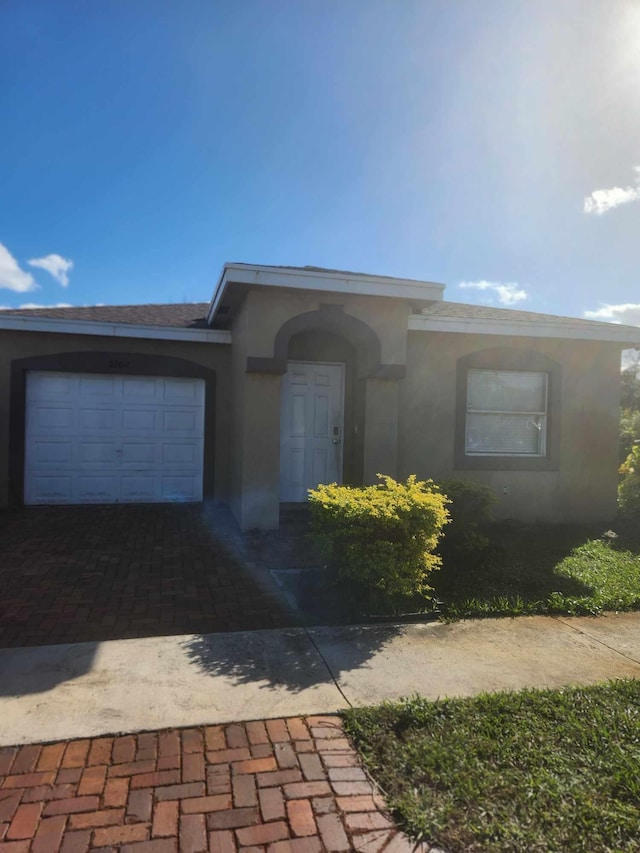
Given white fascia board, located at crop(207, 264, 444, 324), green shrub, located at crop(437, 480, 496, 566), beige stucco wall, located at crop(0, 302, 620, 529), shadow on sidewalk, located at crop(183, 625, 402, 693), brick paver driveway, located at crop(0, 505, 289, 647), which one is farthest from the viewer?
beige stucco wall, located at crop(0, 302, 620, 529)

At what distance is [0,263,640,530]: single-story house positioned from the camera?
347 inches

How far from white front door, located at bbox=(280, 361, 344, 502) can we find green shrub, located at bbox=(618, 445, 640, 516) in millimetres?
5001

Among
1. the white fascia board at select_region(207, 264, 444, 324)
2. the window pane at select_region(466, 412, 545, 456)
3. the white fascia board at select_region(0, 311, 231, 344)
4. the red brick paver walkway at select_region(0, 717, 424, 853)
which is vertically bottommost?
the red brick paver walkway at select_region(0, 717, 424, 853)

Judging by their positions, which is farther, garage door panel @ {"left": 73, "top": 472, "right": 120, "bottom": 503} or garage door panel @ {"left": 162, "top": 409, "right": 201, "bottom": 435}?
garage door panel @ {"left": 162, "top": 409, "right": 201, "bottom": 435}

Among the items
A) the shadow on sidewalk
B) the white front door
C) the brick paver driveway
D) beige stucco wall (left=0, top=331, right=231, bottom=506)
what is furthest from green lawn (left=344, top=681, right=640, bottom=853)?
beige stucco wall (left=0, top=331, right=231, bottom=506)

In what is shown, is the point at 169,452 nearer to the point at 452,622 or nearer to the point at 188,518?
the point at 188,518

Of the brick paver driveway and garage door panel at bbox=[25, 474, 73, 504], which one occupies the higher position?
garage door panel at bbox=[25, 474, 73, 504]

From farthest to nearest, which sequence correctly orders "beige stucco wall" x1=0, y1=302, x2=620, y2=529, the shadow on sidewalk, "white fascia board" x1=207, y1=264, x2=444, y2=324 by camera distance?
"beige stucco wall" x1=0, y1=302, x2=620, y2=529, "white fascia board" x1=207, y1=264, x2=444, y2=324, the shadow on sidewalk

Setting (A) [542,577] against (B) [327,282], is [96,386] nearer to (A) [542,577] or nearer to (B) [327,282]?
(B) [327,282]

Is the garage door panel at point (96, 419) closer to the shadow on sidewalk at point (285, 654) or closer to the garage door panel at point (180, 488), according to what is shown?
the garage door panel at point (180, 488)

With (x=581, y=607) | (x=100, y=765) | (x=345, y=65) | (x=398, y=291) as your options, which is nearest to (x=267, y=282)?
(x=398, y=291)

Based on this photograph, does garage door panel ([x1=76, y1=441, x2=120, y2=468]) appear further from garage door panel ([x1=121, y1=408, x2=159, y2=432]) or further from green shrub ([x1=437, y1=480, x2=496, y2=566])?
green shrub ([x1=437, y1=480, x2=496, y2=566])

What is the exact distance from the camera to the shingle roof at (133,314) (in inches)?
368

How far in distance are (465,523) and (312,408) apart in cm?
333
